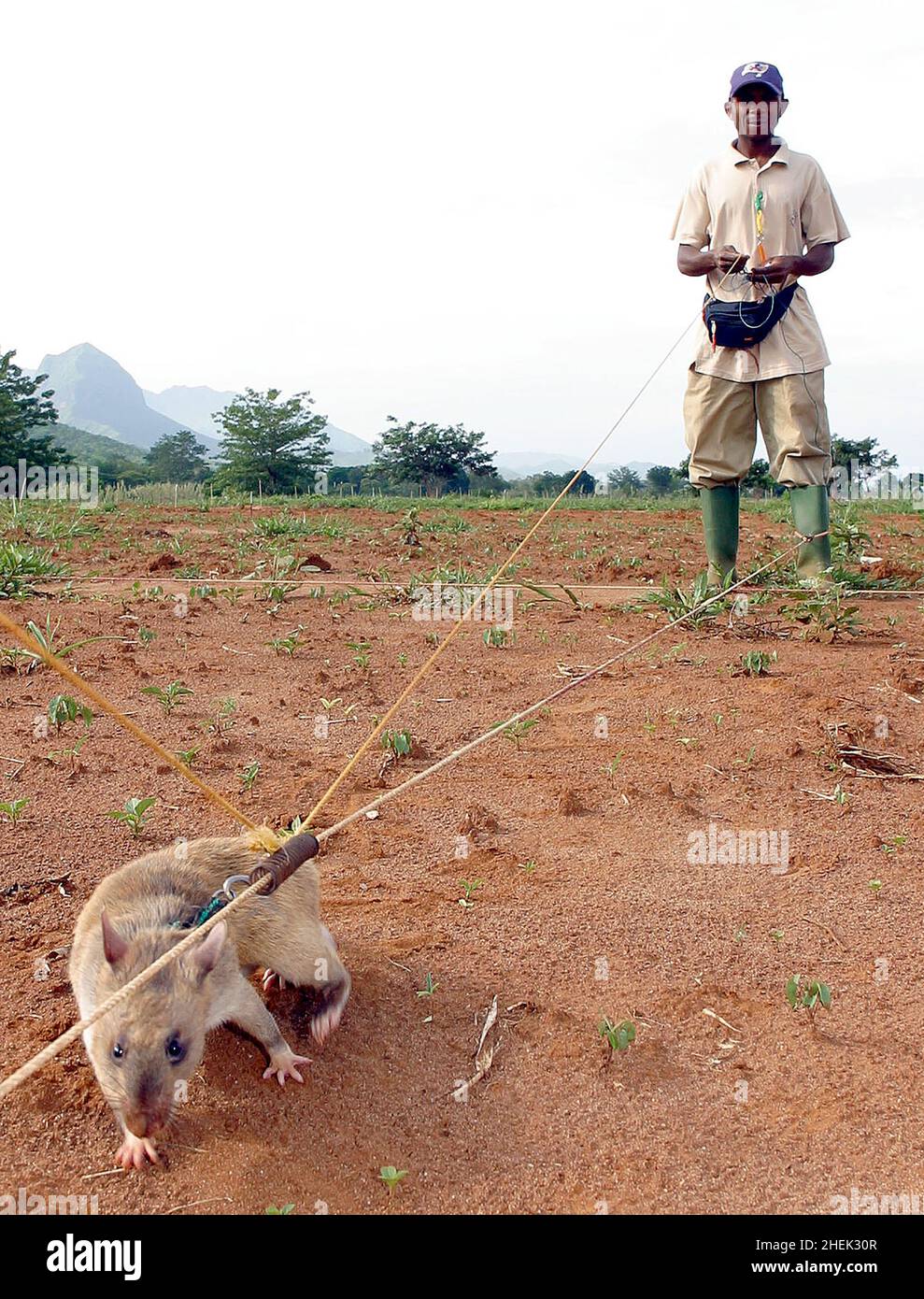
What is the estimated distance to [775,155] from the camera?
5.14m

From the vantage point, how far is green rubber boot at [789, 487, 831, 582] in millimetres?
5324

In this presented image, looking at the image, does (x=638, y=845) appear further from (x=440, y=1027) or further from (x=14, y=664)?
(x=14, y=664)

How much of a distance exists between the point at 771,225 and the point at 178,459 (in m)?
61.9

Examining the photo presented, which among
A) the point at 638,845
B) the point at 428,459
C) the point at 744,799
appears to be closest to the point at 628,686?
the point at 744,799

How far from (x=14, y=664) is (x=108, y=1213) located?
3.18m

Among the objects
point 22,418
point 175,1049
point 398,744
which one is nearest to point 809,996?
point 175,1049

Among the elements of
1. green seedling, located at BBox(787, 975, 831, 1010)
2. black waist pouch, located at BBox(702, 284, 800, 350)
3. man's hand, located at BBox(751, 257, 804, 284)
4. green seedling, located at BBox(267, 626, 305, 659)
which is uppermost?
man's hand, located at BBox(751, 257, 804, 284)

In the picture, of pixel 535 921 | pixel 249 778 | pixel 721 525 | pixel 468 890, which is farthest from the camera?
pixel 721 525

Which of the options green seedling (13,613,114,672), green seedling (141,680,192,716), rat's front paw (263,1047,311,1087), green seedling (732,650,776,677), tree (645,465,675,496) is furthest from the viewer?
tree (645,465,675,496)

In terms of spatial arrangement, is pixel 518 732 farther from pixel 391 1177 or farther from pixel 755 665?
pixel 391 1177

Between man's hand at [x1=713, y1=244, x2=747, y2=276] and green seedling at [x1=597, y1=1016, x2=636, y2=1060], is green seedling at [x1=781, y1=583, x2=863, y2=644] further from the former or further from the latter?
green seedling at [x1=597, y1=1016, x2=636, y2=1060]

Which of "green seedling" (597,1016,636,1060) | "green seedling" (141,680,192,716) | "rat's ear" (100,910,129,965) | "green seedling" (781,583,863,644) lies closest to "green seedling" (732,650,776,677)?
"green seedling" (781,583,863,644)

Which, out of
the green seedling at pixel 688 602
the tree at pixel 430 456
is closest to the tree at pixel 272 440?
the tree at pixel 430 456

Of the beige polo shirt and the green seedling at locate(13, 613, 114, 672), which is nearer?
the green seedling at locate(13, 613, 114, 672)
